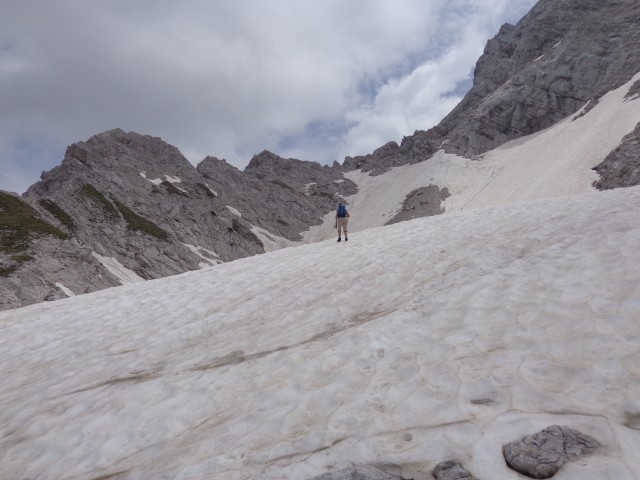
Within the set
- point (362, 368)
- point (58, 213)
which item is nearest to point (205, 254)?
point (58, 213)

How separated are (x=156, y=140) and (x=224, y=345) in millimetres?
121585

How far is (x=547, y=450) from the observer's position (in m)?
3.85

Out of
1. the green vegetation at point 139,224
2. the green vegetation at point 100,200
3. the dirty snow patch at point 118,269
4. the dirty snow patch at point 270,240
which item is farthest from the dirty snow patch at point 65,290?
the dirty snow patch at point 270,240

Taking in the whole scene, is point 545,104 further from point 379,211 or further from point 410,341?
point 410,341

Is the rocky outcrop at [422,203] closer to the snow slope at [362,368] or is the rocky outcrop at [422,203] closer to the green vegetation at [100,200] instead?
the green vegetation at [100,200]

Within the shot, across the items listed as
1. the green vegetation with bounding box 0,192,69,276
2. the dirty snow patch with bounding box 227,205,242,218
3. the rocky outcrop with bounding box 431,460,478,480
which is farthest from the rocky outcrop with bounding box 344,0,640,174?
the rocky outcrop with bounding box 431,460,478,480

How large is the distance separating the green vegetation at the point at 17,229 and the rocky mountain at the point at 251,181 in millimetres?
190

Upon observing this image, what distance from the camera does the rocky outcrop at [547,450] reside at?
12.2 ft

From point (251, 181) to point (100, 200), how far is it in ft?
187

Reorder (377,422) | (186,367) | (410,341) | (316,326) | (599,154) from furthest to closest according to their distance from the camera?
(599,154), (316,326), (186,367), (410,341), (377,422)

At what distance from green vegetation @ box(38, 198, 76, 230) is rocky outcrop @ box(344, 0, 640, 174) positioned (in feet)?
320

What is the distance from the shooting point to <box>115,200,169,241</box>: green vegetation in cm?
7812

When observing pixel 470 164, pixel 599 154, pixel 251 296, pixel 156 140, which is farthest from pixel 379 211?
pixel 251 296

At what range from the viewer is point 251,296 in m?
12.3
